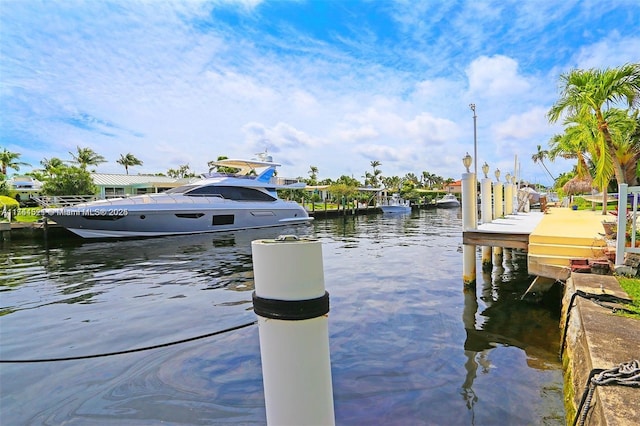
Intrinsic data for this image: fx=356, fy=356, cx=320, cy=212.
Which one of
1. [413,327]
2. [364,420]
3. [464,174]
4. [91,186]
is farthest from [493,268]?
[91,186]

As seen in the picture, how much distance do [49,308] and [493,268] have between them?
11640 millimetres

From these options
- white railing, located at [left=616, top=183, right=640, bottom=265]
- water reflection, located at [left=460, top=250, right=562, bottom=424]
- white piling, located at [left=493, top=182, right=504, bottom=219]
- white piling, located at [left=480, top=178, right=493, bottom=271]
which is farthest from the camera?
white piling, located at [left=493, top=182, right=504, bottom=219]

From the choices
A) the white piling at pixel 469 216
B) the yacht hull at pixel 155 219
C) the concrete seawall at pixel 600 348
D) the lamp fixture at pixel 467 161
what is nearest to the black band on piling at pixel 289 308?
the concrete seawall at pixel 600 348

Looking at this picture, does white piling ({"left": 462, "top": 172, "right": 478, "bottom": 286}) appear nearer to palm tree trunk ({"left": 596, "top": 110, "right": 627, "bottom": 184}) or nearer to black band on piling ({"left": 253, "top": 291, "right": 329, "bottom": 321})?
palm tree trunk ({"left": 596, "top": 110, "right": 627, "bottom": 184})

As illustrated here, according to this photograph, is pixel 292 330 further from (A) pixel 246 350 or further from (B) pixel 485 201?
(B) pixel 485 201

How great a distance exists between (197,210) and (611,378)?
827 inches

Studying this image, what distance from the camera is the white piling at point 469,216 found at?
7.53 metres

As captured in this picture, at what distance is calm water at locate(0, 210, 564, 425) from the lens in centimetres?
367

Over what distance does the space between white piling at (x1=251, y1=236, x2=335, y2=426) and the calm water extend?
286cm

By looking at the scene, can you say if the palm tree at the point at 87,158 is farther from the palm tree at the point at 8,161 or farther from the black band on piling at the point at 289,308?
the black band on piling at the point at 289,308

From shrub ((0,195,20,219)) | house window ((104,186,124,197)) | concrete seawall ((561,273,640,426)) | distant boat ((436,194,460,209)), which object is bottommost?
distant boat ((436,194,460,209))

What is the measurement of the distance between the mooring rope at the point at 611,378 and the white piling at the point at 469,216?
5338mm

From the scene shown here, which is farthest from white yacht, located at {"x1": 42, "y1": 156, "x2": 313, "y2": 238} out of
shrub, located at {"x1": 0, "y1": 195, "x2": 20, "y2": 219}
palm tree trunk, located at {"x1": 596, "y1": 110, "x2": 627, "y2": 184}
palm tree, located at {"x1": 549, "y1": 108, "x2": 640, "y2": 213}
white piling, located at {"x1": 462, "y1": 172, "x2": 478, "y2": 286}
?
palm tree trunk, located at {"x1": 596, "y1": 110, "x2": 627, "y2": 184}

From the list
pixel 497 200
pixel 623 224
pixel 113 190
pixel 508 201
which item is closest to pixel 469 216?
pixel 623 224
